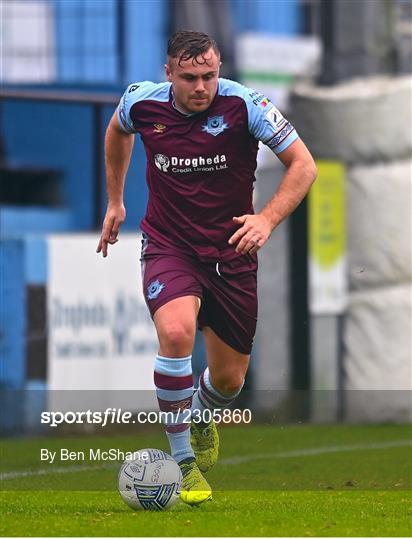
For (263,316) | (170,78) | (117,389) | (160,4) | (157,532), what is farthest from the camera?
(160,4)

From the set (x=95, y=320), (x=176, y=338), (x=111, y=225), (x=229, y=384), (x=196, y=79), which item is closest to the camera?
(x=176, y=338)

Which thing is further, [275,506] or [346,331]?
[346,331]

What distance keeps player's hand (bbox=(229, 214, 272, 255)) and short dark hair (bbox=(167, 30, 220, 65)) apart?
0.77 meters

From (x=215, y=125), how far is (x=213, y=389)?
56.3 inches

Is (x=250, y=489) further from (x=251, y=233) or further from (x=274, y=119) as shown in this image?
(x=274, y=119)

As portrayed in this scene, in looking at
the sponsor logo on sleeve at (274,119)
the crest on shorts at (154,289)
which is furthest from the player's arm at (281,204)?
the crest on shorts at (154,289)

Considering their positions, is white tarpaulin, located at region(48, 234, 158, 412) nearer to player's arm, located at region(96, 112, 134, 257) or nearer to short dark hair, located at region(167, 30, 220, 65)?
player's arm, located at region(96, 112, 134, 257)

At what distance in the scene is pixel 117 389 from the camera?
48.6 feet

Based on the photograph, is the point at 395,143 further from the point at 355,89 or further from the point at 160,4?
the point at 160,4

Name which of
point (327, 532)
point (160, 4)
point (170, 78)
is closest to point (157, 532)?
point (327, 532)

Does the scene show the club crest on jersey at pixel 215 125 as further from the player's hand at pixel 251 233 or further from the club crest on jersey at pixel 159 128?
the player's hand at pixel 251 233

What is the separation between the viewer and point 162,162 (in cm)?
883

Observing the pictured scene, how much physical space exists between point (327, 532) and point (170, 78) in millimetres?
2314

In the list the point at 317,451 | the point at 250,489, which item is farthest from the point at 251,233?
the point at 317,451
